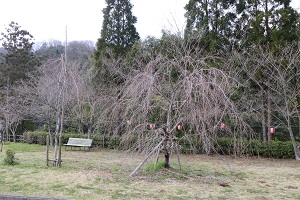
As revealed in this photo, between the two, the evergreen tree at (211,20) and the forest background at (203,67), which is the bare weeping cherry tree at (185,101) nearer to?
the forest background at (203,67)

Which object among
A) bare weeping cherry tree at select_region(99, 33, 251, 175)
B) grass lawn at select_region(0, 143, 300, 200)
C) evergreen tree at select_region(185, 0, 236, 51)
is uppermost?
evergreen tree at select_region(185, 0, 236, 51)

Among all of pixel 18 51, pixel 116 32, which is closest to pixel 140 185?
pixel 116 32

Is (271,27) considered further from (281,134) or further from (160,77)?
(160,77)

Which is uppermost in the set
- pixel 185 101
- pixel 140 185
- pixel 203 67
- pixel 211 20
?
pixel 211 20

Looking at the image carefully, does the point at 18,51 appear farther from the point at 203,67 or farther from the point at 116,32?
the point at 203,67

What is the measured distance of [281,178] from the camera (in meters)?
6.89

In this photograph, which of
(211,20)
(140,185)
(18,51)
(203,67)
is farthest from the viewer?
(18,51)

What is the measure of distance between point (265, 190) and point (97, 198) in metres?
3.21

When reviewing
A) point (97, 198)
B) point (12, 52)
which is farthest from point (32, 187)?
point (12, 52)

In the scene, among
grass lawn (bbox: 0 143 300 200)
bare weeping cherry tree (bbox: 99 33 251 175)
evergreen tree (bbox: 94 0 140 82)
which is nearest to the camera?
grass lawn (bbox: 0 143 300 200)

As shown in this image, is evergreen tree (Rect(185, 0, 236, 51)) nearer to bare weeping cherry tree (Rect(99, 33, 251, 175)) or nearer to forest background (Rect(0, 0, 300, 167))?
forest background (Rect(0, 0, 300, 167))

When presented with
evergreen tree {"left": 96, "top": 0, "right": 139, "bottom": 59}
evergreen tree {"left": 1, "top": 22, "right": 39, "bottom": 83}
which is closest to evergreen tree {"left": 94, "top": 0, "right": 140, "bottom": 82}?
evergreen tree {"left": 96, "top": 0, "right": 139, "bottom": 59}

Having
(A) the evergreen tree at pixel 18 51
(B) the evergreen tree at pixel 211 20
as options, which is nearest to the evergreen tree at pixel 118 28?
(B) the evergreen tree at pixel 211 20

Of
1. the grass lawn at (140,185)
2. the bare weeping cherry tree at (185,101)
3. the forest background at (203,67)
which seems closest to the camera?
the grass lawn at (140,185)
